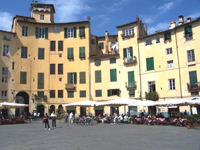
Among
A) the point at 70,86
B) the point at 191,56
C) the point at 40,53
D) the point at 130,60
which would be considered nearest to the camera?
the point at 191,56

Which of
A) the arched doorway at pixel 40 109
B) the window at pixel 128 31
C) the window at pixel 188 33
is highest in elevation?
the window at pixel 128 31

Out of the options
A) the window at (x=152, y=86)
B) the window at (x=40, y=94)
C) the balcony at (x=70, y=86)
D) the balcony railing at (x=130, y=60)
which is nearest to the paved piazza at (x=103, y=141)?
the window at (x=152, y=86)

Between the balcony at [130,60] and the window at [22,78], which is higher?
the balcony at [130,60]

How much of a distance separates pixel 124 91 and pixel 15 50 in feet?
73.2

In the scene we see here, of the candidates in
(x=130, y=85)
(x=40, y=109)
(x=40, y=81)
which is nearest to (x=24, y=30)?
(x=40, y=81)

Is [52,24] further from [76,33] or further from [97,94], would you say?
[97,94]

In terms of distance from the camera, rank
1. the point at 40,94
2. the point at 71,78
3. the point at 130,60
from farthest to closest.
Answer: the point at 71,78 → the point at 40,94 → the point at 130,60

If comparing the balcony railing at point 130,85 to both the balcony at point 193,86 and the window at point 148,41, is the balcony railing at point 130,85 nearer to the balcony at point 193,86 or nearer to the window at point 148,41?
the window at point 148,41

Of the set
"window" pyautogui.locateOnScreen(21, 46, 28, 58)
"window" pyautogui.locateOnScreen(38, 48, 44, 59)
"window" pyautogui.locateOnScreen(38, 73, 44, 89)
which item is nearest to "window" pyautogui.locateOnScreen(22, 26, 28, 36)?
"window" pyautogui.locateOnScreen(21, 46, 28, 58)

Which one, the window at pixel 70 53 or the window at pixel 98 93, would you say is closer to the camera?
the window at pixel 98 93

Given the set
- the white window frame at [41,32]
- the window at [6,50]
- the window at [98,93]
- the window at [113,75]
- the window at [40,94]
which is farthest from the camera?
the white window frame at [41,32]

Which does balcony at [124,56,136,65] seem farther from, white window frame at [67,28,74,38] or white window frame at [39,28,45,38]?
white window frame at [39,28,45,38]

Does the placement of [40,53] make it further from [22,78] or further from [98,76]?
[98,76]

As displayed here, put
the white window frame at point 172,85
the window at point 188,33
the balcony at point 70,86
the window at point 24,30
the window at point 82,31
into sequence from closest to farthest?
the window at point 188,33 < the white window frame at point 172,85 < the balcony at point 70,86 < the window at point 24,30 < the window at point 82,31
